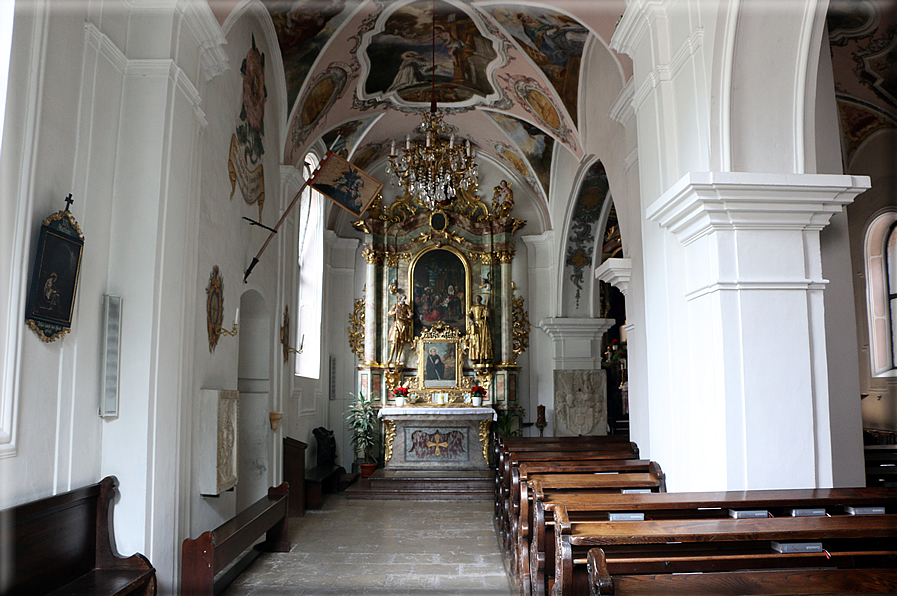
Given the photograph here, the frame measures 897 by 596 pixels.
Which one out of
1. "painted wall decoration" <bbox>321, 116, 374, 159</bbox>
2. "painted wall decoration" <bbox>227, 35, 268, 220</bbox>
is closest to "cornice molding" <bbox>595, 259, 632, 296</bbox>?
"painted wall decoration" <bbox>227, 35, 268, 220</bbox>

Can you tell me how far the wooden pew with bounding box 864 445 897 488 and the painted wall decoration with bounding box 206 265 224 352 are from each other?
5340 mm

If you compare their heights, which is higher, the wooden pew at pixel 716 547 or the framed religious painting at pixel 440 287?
the framed religious painting at pixel 440 287

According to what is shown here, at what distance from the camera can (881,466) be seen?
17.3 feet

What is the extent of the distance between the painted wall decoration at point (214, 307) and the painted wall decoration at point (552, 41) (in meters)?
4.41

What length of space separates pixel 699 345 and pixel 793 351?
0.53m

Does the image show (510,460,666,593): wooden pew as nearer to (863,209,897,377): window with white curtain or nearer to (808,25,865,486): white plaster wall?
(808,25,865,486): white plaster wall

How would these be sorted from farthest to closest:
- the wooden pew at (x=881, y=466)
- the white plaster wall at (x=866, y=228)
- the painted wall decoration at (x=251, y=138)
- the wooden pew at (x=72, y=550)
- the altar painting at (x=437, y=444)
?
the altar painting at (x=437, y=444)
the white plaster wall at (x=866, y=228)
the painted wall decoration at (x=251, y=138)
the wooden pew at (x=881, y=466)
the wooden pew at (x=72, y=550)

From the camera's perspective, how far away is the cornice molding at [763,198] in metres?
3.93

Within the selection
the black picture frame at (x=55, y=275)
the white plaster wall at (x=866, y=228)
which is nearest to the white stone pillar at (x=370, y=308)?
the white plaster wall at (x=866, y=228)

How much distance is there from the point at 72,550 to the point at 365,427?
7.92m

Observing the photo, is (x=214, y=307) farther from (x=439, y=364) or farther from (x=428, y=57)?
(x=439, y=364)

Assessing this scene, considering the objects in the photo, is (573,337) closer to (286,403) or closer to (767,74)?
(286,403)

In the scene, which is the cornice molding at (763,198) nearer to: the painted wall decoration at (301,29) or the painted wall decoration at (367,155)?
the painted wall decoration at (301,29)

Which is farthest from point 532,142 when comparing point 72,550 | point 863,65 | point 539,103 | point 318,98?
point 72,550
